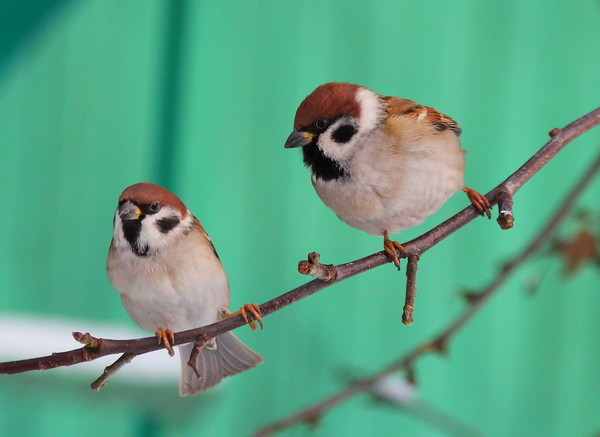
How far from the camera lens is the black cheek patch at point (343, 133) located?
116 centimetres

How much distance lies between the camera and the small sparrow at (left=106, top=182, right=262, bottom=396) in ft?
4.04

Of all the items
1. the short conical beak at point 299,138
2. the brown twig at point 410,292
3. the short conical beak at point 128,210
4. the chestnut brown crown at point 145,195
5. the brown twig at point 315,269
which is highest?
the short conical beak at point 299,138

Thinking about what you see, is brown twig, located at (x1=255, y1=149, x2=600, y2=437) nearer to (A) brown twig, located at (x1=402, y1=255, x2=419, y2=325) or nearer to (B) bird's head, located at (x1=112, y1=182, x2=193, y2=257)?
(B) bird's head, located at (x1=112, y1=182, x2=193, y2=257)

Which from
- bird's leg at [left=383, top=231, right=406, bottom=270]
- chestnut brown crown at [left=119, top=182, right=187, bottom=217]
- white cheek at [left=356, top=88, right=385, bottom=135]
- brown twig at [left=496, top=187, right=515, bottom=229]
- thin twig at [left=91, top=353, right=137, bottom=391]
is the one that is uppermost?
white cheek at [left=356, top=88, right=385, bottom=135]

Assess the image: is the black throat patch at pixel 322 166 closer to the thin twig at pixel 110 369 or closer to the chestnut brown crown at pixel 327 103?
the chestnut brown crown at pixel 327 103

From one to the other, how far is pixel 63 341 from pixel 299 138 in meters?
1.84

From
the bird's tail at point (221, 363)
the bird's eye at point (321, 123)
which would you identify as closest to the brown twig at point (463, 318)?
the bird's tail at point (221, 363)

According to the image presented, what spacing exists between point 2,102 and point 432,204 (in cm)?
187

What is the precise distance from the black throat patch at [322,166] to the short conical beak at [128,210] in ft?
0.90

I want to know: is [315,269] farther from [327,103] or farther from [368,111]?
[368,111]

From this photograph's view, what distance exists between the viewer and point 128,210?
1055 millimetres

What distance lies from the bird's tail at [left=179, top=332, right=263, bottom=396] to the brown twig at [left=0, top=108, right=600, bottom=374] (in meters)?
0.43

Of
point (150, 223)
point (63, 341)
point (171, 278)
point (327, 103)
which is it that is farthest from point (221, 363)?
point (63, 341)

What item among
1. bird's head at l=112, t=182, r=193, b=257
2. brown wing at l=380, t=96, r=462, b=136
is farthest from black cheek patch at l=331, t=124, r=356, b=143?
bird's head at l=112, t=182, r=193, b=257
